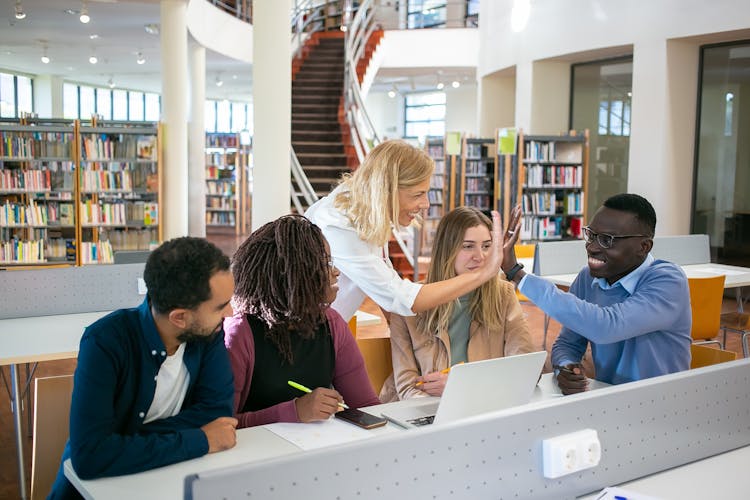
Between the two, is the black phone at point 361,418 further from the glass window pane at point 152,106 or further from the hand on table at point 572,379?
the glass window pane at point 152,106

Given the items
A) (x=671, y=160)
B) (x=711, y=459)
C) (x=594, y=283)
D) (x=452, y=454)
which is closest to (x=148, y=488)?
(x=452, y=454)

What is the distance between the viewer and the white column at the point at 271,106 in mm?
6762

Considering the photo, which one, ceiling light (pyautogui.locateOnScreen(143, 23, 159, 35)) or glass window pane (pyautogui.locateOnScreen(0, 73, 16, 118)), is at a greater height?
ceiling light (pyautogui.locateOnScreen(143, 23, 159, 35))

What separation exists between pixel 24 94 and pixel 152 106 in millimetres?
4499

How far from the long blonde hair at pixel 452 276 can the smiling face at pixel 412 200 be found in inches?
4.0

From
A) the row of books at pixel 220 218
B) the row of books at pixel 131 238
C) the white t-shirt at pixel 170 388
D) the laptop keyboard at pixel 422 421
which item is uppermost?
the white t-shirt at pixel 170 388

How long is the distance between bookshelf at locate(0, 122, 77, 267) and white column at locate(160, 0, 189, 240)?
1.12 m

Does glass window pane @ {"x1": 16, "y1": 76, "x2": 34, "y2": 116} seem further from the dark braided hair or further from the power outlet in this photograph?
the power outlet

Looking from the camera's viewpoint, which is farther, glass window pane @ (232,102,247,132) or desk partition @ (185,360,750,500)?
glass window pane @ (232,102,247,132)

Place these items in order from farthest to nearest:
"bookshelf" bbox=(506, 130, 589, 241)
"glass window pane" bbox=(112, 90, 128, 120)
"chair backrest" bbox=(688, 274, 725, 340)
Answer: "glass window pane" bbox=(112, 90, 128, 120)
"bookshelf" bbox=(506, 130, 589, 241)
"chair backrest" bbox=(688, 274, 725, 340)

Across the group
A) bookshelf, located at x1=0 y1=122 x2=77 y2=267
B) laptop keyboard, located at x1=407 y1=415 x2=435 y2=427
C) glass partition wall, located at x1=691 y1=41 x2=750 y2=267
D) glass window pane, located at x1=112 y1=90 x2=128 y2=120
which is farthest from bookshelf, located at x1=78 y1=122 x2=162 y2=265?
glass window pane, located at x1=112 y1=90 x2=128 y2=120

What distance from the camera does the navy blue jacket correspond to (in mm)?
1688

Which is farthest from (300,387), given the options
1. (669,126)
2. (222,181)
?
(222,181)

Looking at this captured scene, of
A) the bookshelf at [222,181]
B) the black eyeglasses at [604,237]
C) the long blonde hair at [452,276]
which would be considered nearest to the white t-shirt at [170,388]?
the long blonde hair at [452,276]
